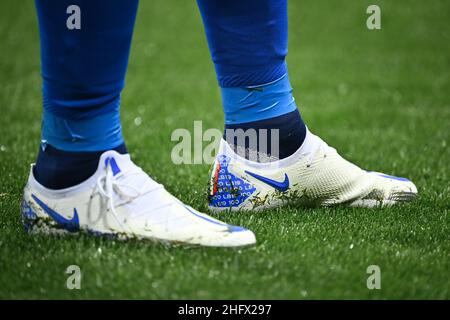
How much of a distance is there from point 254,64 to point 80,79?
62 centimetres

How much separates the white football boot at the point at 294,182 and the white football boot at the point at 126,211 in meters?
0.38

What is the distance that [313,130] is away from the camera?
421cm

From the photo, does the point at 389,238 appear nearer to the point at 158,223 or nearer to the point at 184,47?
the point at 158,223

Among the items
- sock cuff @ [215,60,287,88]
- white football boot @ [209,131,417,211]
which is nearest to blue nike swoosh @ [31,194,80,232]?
white football boot @ [209,131,417,211]

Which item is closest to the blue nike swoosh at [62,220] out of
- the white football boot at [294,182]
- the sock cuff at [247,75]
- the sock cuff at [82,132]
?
the sock cuff at [82,132]

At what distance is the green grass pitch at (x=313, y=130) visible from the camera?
5.70ft

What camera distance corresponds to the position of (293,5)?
30.2ft

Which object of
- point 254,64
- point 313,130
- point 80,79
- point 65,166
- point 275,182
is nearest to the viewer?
point 80,79

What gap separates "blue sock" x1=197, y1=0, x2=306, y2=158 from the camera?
2154mm

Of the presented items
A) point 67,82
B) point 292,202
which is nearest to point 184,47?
point 292,202

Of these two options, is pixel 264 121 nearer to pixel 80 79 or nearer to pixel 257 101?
pixel 257 101

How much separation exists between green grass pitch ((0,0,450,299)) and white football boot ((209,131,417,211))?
0.18 feet

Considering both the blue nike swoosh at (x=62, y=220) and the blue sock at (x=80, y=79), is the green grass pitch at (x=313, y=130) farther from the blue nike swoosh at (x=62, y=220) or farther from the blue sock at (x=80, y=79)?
the blue sock at (x=80, y=79)

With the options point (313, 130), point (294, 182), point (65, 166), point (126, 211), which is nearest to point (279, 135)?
point (294, 182)
